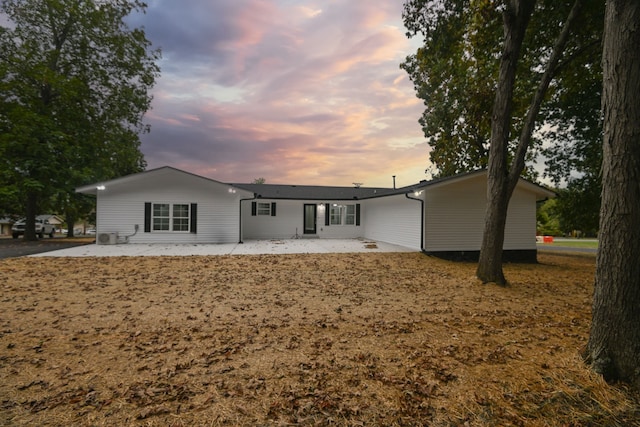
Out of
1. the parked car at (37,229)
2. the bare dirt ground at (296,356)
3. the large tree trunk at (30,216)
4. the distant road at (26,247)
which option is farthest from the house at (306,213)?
the parked car at (37,229)

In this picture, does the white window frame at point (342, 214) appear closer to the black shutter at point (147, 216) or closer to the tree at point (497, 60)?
the tree at point (497, 60)

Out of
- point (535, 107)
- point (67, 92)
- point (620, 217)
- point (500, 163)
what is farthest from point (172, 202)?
point (620, 217)

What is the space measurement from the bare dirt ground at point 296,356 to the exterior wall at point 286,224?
1151 cm

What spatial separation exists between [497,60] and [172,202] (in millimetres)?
15425

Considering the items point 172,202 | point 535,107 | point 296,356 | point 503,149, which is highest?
point 535,107

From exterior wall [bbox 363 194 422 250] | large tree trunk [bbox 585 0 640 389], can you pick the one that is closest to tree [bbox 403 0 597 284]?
exterior wall [bbox 363 194 422 250]

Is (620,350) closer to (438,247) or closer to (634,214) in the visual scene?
(634,214)

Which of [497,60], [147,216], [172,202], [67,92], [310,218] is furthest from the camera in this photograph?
[310,218]

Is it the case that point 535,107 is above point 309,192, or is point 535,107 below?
above

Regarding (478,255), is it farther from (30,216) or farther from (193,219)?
(30,216)

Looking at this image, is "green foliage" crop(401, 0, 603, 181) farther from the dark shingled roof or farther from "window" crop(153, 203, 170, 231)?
"window" crop(153, 203, 170, 231)

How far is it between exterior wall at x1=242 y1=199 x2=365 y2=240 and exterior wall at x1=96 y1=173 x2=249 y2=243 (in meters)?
2.83

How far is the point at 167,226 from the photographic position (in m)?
15.0

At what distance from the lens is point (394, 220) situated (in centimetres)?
1515
